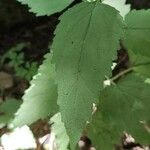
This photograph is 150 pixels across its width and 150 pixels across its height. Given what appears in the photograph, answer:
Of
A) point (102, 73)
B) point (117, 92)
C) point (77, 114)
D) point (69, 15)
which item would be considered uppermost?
point (69, 15)

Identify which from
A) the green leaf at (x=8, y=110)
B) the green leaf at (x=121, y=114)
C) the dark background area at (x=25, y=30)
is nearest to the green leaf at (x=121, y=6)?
the green leaf at (x=121, y=114)

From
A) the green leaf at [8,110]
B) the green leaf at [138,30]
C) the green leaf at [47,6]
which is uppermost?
the green leaf at [47,6]

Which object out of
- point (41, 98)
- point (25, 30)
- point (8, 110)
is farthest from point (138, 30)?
point (25, 30)

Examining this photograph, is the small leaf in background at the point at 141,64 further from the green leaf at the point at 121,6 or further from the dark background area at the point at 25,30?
the dark background area at the point at 25,30

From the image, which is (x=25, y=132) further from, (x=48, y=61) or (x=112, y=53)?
(x=112, y=53)

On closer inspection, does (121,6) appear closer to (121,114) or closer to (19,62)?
(121,114)

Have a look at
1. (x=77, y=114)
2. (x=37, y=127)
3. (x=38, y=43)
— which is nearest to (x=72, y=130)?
(x=77, y=114)

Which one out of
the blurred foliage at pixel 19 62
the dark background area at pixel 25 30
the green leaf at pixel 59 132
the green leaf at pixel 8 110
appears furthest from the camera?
the dark background area at pixel 25 30
